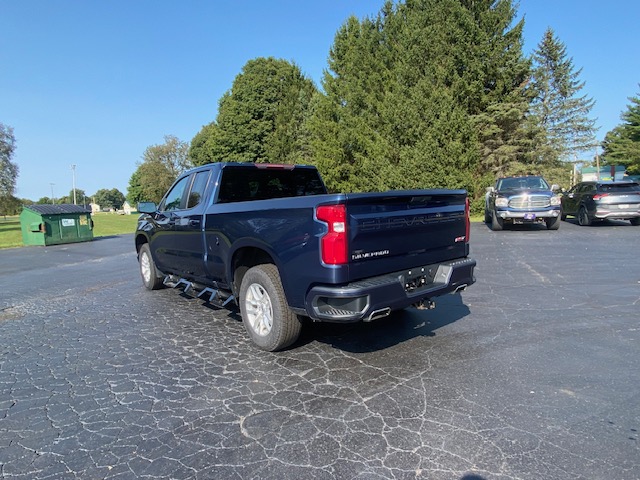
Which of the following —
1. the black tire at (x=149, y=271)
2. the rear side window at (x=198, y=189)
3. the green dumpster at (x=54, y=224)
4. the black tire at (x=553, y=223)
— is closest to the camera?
the rear side window at (x=198, y=189)

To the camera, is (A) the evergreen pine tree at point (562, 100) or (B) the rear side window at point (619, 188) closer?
(B) the rear side window at point (619, 188)

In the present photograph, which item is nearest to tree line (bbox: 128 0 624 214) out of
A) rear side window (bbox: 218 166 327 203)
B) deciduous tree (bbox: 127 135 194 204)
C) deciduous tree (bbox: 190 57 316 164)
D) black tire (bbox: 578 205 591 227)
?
black tire (bbox: 578 205 591 227)

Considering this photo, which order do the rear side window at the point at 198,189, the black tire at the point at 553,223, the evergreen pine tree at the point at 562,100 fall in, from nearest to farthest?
the rear side window at the point at 198,189 < the black tire at the point at 553,223 < the evergreen pine tree at the point at 562,100

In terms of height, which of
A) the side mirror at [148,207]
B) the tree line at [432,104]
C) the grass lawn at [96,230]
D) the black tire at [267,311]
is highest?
the tree line at [432,104]

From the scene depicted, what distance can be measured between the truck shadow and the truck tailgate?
2.96 ft

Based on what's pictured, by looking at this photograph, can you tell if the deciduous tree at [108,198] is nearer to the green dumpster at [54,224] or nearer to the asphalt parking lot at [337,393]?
the green dumpster at [54,224]

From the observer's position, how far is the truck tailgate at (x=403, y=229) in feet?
11.3

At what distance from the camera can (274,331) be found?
4.01 metres

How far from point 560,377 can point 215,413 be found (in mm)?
2789

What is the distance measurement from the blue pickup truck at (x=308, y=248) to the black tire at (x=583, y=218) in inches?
512

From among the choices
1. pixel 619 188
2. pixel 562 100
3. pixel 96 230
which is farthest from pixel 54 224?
pixel 562 100

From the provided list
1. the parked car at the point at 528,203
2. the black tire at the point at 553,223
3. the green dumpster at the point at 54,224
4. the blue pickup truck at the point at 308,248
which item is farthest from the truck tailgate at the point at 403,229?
the green dumpster at the point at 54,224

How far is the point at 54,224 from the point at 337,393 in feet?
60.3

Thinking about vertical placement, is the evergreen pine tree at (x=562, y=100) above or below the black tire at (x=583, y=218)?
above
